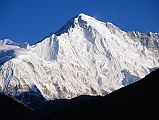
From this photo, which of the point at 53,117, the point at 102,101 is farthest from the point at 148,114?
the point at 53,117

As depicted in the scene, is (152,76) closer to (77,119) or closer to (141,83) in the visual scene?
(141,83)

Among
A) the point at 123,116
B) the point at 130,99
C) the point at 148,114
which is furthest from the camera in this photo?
the point at 130,99

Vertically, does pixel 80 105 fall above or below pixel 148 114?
above

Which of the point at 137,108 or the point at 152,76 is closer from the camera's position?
the point at 137,108

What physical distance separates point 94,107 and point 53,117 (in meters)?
17.9

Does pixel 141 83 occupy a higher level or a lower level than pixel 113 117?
higher

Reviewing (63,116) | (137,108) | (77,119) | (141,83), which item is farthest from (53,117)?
(137,108)

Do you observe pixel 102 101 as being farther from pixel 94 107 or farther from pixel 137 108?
pixel 137 108

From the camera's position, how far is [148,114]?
140250mm

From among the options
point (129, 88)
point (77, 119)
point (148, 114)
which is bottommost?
point (148, 114)

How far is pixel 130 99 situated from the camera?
166 m

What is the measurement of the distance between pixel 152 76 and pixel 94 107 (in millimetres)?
19482

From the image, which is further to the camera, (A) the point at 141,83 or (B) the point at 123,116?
(A) the point at 141,83

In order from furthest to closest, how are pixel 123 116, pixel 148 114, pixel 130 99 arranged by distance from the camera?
pixel 130 99
pixel 123 116
pixel 148 114
